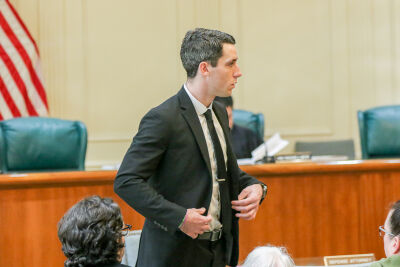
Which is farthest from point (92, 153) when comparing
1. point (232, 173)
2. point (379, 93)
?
point (232, 173)

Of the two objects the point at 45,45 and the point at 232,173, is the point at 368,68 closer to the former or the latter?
the point at 45,45

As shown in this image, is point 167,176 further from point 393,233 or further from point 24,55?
point 24,55

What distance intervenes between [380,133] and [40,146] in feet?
8.02

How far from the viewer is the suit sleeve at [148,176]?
68.9 inches

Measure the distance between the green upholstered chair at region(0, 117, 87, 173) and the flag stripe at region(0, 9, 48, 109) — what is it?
1.36 meters

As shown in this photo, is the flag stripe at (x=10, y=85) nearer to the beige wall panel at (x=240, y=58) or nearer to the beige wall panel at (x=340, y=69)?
the beige wall panel at (x=240, y=58)

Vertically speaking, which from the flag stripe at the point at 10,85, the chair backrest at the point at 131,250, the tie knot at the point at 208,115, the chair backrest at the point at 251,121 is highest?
the flag stripe at the point at 10,85

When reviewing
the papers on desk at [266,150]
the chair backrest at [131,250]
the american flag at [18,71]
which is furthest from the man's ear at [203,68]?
the american flag at [18,71]

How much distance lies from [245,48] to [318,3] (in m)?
0.90

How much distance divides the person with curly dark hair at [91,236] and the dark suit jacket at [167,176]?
0.31 feet

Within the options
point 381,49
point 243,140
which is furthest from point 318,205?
point 381,49

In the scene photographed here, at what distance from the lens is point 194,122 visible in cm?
191

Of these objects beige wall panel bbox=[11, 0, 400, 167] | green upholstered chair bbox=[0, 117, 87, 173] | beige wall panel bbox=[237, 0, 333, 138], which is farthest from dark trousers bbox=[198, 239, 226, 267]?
beige wall panel bbox=[237, 0, 333, 138]

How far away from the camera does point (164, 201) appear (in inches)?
69.6
